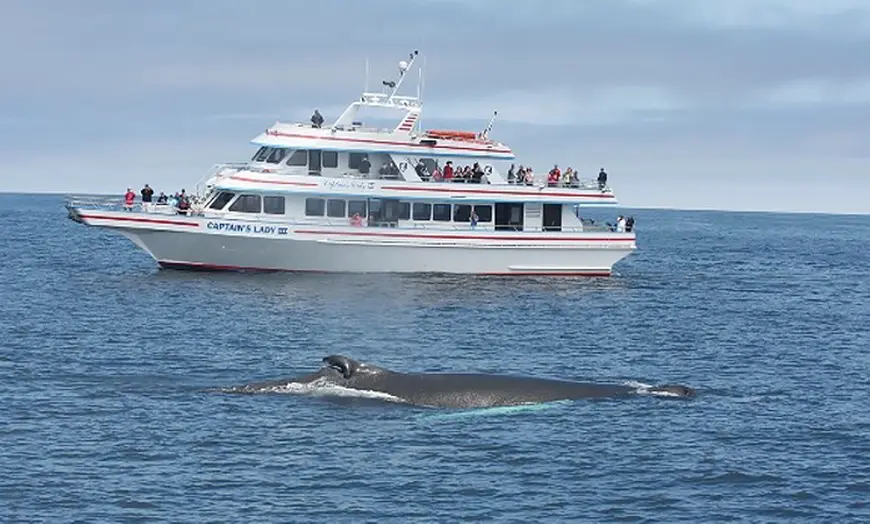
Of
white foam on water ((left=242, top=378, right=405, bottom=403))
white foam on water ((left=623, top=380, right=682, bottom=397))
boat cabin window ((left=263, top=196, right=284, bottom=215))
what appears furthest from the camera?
boat cabin window ((left=263, top=196, right=284, bottom=215))

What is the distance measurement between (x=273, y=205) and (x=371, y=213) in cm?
558

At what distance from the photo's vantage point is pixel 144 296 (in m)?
61.0

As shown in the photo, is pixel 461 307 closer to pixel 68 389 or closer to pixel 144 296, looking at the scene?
pixel 144 296

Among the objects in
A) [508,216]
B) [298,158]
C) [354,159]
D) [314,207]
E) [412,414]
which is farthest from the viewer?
[508,216]

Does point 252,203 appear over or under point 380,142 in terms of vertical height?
under

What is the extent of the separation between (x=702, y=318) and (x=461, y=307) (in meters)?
11.3

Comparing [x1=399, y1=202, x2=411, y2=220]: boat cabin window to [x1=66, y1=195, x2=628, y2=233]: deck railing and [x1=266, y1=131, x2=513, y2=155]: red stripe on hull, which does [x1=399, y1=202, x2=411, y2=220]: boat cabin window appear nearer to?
[x1=66, y1=195, x2=628, y2=233]: deck railing

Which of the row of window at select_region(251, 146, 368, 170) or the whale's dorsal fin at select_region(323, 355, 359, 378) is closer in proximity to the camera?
the whale's dorsal fin at select_region(323, 355, 359, 378)

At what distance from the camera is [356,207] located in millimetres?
71438

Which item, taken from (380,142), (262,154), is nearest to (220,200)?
(262,154)

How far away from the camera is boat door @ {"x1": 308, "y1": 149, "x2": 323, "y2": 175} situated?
70.8 meters

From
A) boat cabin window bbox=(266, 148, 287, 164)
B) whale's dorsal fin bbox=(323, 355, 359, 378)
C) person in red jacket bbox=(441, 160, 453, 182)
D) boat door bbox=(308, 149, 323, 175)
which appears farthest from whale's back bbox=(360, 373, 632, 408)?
person in red jacket bbox=(441, 160, 453, 182)

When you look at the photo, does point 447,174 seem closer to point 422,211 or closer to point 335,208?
point 422,211

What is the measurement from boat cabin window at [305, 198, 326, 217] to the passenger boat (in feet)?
0.18
